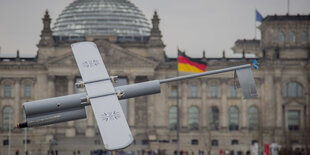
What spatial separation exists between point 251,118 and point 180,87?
38.3 feet

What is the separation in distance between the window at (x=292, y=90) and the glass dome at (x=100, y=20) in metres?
27.9

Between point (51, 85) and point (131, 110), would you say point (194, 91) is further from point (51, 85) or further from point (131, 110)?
point (51, 85)

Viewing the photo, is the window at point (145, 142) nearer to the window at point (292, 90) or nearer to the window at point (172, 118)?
the window at point (172, 118)

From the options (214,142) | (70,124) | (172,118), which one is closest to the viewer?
(70,124)

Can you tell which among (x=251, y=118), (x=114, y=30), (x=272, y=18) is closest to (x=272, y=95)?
(x=251, y=118)

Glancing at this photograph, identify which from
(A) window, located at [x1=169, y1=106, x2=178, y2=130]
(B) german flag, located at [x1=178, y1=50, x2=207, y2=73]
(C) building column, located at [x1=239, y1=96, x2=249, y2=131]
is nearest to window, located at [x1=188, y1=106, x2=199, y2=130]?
(A) window, located at [x1=169, y1=106, x2=178, y2=130]

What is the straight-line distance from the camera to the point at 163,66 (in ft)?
328

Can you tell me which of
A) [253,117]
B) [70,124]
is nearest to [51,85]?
[70,124]

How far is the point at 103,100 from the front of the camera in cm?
1165

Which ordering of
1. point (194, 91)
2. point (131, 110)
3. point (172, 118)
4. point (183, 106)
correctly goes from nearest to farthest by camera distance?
point (131, 110)
point (172, 118)
point (183, 106)
point (194, 91)

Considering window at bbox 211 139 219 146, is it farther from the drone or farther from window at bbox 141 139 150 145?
the drone

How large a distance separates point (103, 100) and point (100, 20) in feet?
344

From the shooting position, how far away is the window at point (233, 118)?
334ft

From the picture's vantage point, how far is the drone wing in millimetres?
10891
